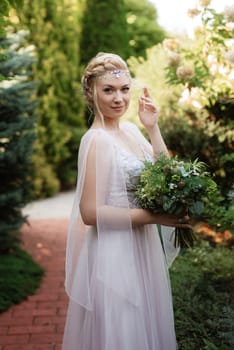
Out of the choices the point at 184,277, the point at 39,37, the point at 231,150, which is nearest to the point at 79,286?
the point at 184,277

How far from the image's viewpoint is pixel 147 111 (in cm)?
268

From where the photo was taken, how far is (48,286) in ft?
16.8

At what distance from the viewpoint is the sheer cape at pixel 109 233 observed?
7.96ft

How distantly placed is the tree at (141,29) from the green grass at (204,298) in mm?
12208

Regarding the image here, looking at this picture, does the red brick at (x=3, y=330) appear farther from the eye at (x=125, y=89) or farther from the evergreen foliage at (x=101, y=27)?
the evergreen foliage at (x=101, y=27)

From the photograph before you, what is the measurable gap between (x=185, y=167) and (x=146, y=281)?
0.68 meters

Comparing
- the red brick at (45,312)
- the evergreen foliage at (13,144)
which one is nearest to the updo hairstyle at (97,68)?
the red brick at (45,312)

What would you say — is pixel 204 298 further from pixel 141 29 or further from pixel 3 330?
pixel 141 29

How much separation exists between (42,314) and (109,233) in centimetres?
219

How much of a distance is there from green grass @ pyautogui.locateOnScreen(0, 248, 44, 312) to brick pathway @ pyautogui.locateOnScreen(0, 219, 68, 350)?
0.07m

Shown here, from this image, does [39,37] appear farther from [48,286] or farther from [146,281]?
[146,281]
